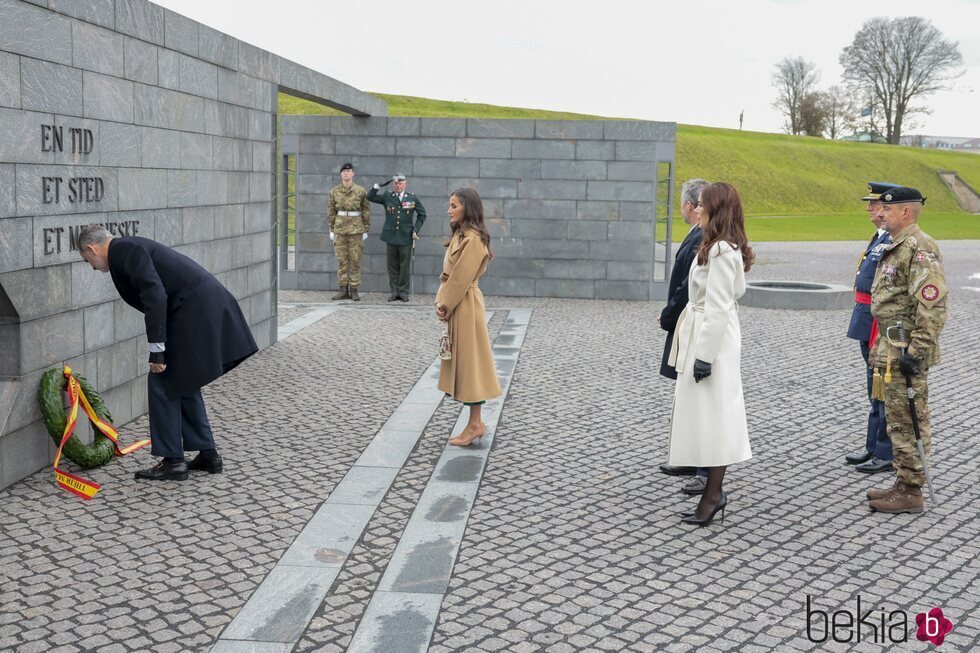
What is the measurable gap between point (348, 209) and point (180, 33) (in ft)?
22.8

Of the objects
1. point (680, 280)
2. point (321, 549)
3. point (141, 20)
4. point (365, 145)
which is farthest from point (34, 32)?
point (365, 145)

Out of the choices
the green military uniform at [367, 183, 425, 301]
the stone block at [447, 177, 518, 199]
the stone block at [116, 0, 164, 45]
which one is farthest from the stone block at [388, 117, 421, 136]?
the stone block at [116, 0, 164, 45]

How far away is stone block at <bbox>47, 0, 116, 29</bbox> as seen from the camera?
22.8 feet

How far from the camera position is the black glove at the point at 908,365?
19.7 feet

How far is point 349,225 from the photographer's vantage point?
1602 cm

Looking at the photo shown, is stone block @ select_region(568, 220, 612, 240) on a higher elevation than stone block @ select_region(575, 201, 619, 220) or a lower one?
lower

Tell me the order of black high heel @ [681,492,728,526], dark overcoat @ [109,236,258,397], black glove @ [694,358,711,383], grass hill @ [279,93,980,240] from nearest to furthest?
black glove @ [694,358,711,383] < black high heel @ [681,492,728,526] < dark overcoat @ [109,236,258,397] < grass hill @ [279,93,980,240]

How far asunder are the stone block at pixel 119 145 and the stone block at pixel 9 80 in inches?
45.0

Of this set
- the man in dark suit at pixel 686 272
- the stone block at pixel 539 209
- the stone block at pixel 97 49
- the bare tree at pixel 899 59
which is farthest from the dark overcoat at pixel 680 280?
the bare tree at pixel 899 59

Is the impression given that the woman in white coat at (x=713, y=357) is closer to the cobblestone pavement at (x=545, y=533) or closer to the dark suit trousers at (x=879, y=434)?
the cobblestone pavement at (x=545, y=533)

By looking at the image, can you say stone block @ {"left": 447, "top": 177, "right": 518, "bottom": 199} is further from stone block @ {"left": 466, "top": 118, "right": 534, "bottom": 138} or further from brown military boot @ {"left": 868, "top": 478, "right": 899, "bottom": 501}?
brown military boot @ {"left": 868, "top": 478, "right": 899, "bottom": 501}

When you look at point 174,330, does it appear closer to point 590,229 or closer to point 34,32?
point 34,32

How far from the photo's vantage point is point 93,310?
24.6 feet

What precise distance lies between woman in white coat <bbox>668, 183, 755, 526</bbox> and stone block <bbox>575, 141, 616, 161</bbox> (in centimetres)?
1099
